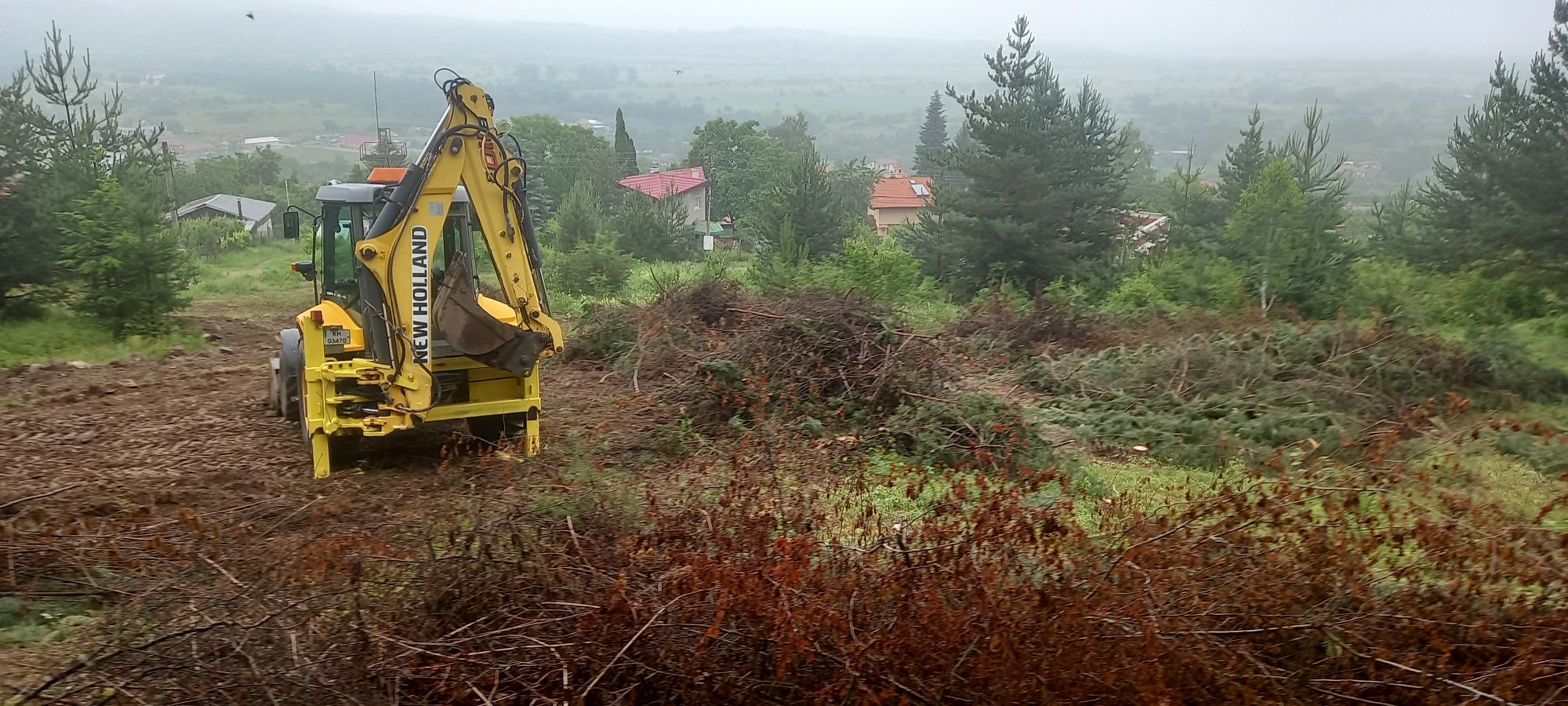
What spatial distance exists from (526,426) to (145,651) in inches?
169

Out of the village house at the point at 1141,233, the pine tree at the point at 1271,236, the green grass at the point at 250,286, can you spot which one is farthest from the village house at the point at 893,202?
the pine tree at the point at 1271,236

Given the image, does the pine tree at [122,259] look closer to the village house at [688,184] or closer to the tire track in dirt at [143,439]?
the tire track in dirt at [143,439]

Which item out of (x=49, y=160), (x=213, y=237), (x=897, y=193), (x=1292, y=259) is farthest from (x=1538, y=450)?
(x=897, y=193)

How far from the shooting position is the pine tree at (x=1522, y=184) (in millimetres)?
15586

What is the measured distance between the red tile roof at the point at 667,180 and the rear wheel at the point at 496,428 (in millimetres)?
38301

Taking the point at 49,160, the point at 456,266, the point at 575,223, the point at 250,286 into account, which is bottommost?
the point at 250,286

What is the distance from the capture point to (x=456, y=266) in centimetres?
772

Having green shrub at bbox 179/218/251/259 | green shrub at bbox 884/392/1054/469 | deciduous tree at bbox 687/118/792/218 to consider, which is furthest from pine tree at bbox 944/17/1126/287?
deciduous tree at bbox 687/118/792/218

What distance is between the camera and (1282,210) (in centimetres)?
1677

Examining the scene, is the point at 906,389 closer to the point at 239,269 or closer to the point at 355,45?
the point at 239,269

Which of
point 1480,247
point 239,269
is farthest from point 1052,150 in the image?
point 239,269

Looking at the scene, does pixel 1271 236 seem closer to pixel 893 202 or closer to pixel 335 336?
pixel 335 336

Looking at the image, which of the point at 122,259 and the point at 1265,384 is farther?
the point at 122,259

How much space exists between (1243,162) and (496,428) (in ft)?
97.0
